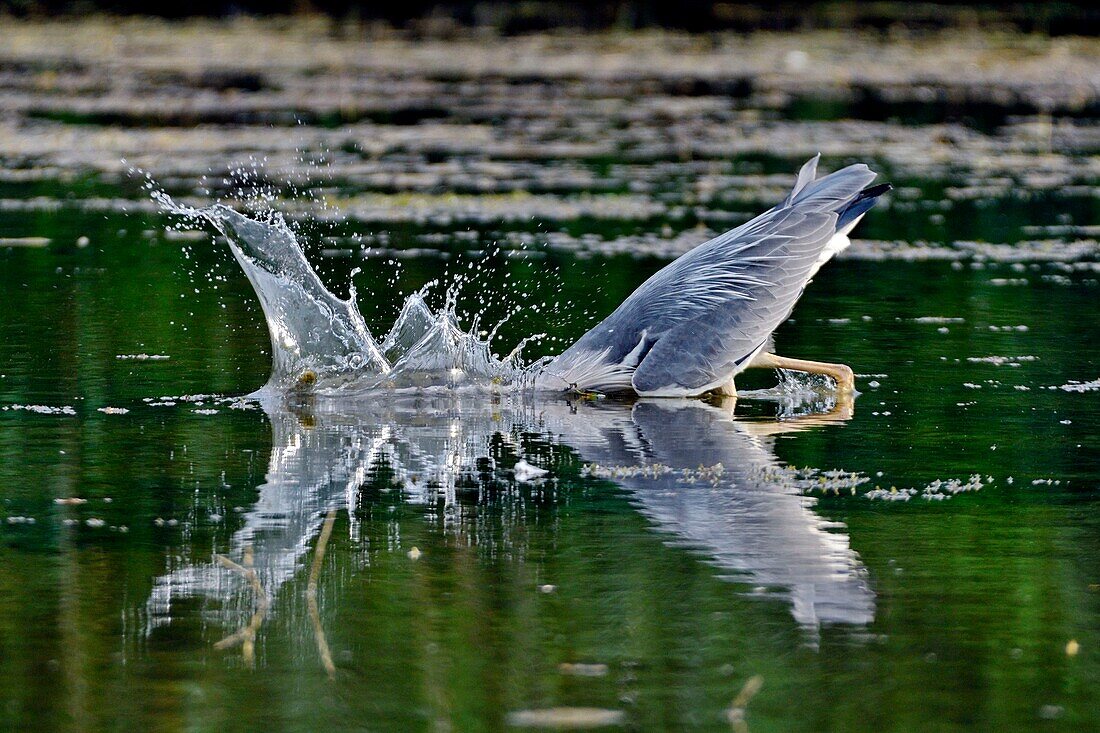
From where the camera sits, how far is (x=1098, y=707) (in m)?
4.64

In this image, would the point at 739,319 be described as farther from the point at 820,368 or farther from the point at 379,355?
the point at 379,355

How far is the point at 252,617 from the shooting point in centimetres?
530

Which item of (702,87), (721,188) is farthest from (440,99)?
(721,188)

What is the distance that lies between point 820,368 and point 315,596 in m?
3.79

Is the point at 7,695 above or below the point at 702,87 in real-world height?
Answer: below

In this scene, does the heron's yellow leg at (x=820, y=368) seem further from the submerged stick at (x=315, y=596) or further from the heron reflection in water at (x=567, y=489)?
the submerged stick at (x=315, y=596)

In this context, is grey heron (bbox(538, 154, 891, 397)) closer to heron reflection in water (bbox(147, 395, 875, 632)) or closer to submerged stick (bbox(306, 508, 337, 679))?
heron reflection in water (bbox(147, 395, 875, 632))

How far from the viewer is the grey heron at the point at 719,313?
8.62m

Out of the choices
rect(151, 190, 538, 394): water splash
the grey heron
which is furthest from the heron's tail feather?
rect(151, 190, 538, 394): water splash

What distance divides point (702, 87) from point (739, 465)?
56.6 ft

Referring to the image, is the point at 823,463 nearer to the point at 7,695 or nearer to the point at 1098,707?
the point at 1098,707

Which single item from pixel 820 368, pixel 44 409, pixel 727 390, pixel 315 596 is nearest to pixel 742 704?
pixel 315 596

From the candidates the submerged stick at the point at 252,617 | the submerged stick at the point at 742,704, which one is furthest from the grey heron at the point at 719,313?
the submerged stick at the point at 742,704

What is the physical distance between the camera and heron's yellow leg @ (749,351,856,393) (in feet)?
28.5
